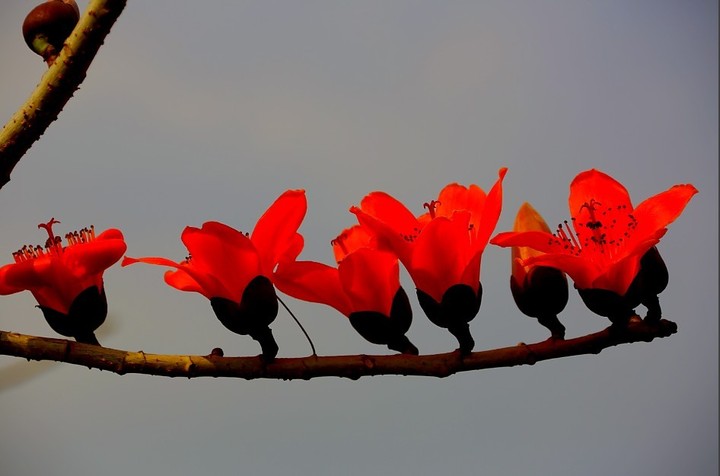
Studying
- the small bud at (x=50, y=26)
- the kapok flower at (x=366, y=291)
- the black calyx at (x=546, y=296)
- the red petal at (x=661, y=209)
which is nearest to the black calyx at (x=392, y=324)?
the kapok flower at (x=366, y=291)

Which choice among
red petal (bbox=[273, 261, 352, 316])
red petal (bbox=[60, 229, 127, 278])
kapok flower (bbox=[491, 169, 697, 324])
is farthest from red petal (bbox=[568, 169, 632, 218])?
red petal (bbox=[60, 229, 127, 278])

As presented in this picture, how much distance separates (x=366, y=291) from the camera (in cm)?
61

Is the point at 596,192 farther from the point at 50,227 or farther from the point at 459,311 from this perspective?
the point at 50,227

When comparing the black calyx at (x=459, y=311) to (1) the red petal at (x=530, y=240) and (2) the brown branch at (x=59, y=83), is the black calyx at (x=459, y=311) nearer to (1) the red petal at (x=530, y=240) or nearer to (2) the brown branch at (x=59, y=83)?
(1) the red petal at (x=530, y=240)

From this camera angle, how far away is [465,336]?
1.95 ft

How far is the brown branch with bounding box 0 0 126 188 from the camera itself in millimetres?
543

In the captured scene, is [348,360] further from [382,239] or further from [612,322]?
[612,322]

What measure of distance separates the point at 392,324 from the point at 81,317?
0.28 meters

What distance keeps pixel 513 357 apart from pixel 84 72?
41cm

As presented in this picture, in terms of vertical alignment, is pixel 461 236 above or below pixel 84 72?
below

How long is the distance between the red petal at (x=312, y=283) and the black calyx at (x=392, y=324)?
0.06 ft

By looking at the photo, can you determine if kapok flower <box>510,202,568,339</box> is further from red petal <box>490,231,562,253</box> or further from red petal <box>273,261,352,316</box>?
red petal <box>273,261,352,316</box>

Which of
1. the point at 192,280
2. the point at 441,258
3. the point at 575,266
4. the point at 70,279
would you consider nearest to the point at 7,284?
the point at 70,279

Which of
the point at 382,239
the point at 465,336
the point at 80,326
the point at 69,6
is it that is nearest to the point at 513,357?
the point at 465,336
